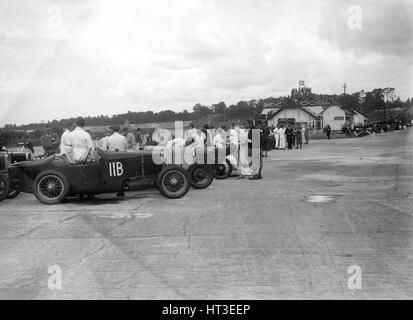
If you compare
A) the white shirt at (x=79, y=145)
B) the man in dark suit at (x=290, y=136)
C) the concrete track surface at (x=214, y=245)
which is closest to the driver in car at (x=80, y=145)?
the white shirt at (x=79, y=145)

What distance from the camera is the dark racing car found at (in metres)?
11.2

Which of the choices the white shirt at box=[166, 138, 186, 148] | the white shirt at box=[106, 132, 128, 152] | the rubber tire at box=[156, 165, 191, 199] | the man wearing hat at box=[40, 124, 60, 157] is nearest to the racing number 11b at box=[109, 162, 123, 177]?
the rubber tire at box=[156, 165, 191, 199]

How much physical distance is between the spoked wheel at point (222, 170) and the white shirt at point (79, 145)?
17.6 feet

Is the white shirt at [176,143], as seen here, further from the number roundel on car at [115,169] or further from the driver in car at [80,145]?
the driver in car at [80,145]

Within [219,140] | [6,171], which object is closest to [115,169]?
[6,171]

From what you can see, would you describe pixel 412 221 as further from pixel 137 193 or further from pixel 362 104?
pixel 362 104

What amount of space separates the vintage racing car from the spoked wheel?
5.35 metres

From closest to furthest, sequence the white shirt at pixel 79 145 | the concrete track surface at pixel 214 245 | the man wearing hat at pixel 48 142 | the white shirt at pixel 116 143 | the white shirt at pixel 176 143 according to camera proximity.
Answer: the concrete track surface at pixel 214 245 < the white shirt at pixel 79 145 < the white shirt at pixel 176 143 < the white shirt at pixel 116 143 < the man wearing hat at pixel 48 142

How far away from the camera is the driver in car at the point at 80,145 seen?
1131 cm

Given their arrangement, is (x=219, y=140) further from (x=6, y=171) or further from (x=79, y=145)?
(x=6, y=171)

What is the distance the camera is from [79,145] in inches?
446
